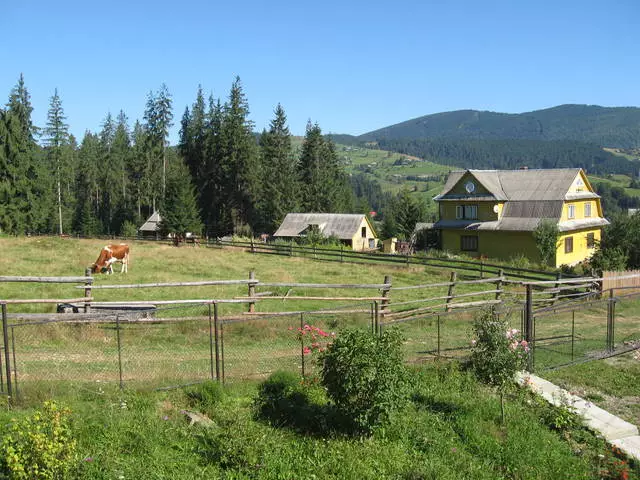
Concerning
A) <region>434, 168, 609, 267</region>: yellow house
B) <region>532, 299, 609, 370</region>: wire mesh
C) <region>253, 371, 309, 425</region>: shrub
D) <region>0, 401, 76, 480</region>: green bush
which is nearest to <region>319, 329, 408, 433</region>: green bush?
<region>253, 371, 309, 425</region>: shrub

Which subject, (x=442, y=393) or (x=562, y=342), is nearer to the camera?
(x=442, y=393)

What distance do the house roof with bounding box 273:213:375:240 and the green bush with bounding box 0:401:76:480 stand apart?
1734 inches

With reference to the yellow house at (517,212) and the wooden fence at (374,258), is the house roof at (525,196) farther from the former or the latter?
the wooden fence at (374,258)

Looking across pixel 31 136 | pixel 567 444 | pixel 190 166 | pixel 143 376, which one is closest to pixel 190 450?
pixel 143 376

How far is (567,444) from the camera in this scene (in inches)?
372

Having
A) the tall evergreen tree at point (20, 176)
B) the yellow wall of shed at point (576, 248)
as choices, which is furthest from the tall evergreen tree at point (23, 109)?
the yellow wall of shed at point (576, 248)

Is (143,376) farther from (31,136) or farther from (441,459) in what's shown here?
(31,136)

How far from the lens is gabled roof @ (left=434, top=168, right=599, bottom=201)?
138 ft

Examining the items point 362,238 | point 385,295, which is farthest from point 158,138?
point 385,295

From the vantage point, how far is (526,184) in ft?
145

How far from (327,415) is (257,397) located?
4.64ft

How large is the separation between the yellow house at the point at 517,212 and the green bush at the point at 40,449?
121ft

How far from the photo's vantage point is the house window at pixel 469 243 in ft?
143

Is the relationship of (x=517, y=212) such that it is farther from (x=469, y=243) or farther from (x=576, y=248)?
(x=576, y=248)
